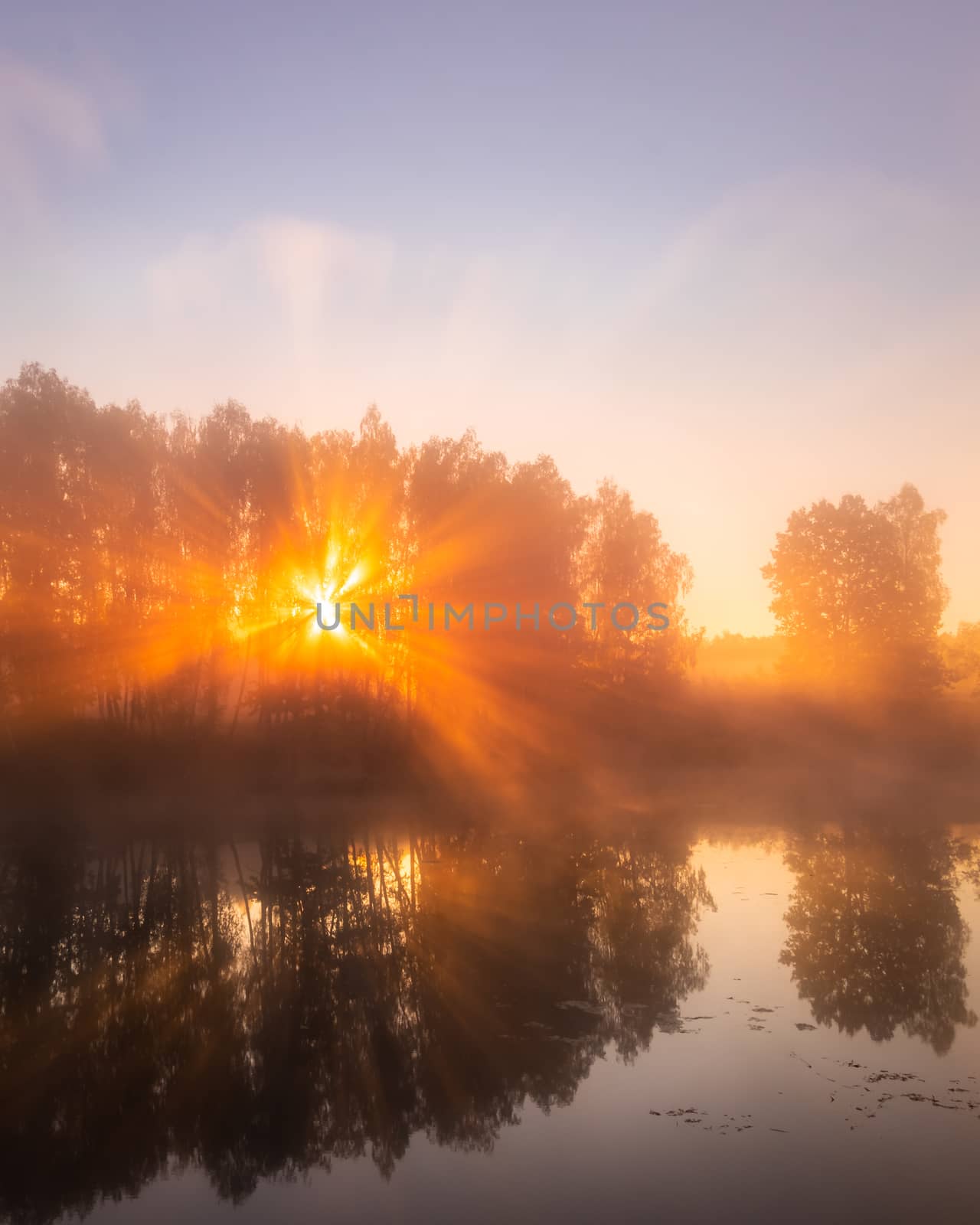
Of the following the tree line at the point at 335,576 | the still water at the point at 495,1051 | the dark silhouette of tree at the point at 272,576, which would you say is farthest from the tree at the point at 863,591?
the still water at the point at 495,1051

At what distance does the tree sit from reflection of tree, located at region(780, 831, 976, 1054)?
97.1 ft

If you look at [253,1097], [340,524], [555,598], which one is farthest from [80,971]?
[555,598]

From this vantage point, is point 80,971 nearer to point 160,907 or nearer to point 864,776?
point 160,907

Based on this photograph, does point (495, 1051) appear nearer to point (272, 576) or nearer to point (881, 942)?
point (881, 942)

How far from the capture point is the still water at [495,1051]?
8.16 metres

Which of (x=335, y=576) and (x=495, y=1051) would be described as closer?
(x=495, y=1051)

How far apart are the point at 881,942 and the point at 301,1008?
10.6m

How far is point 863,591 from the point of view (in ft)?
180

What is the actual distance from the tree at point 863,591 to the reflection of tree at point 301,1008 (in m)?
34.9

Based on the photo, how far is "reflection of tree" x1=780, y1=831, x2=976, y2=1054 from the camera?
12414 millimetres

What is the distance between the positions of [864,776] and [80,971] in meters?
42.5

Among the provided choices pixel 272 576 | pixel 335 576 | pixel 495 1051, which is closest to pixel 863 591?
pixel 335 576

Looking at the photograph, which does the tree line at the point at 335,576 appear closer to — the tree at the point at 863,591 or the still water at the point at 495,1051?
the tree at the point at 863,591

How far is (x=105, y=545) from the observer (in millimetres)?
40750
